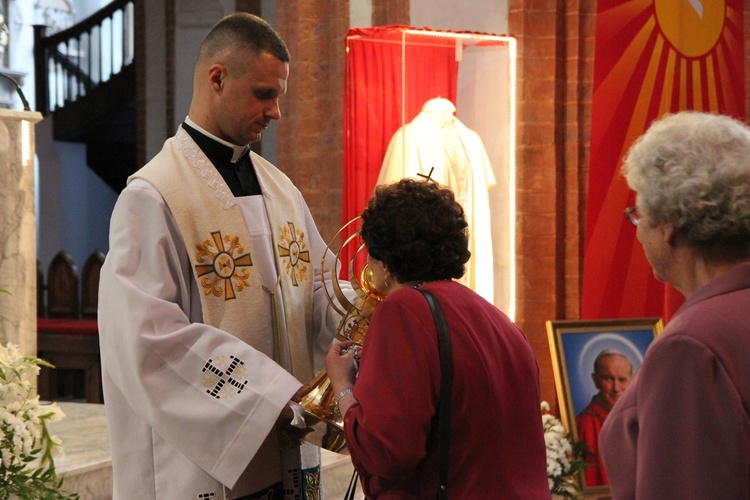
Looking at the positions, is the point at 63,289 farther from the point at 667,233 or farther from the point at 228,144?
the point at 667,233

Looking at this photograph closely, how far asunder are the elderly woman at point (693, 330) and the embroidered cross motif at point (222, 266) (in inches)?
49.9

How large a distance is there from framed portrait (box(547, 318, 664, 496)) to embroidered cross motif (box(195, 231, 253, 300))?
255 centimetres

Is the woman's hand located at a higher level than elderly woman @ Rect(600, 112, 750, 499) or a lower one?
lower

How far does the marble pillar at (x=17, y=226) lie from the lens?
185 inches

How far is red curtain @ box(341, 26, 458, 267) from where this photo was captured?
18.5 feet

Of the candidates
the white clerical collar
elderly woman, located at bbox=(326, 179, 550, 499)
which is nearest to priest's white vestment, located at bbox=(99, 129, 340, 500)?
the white clerical collar

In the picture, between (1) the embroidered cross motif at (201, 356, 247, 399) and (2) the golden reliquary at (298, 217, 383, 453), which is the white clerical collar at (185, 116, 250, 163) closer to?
(2) the golden reliquary at (298, 217, 383, 453)

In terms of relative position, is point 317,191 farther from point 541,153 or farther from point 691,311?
point 691,311

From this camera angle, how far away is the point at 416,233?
2.26 metres

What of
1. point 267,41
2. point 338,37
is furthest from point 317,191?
point 267,41

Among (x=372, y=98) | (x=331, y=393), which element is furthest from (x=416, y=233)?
(x=372, y=98)

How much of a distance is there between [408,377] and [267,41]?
45.1 inches

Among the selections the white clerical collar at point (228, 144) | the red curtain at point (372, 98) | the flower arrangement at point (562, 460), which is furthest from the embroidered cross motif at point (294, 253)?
the red curtain at point (372, 98)

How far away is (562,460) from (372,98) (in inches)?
86.9
